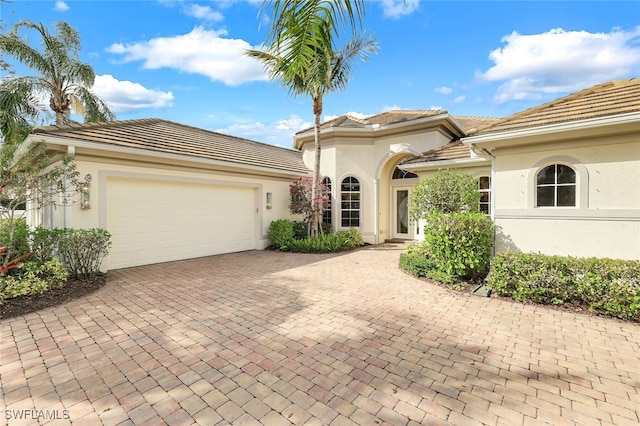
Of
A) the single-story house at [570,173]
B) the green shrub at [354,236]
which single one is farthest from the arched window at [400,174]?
the single-story house at [570,173]

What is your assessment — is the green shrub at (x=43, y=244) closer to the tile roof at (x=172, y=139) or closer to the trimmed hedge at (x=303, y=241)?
the tile roof at (x=172, y=139)

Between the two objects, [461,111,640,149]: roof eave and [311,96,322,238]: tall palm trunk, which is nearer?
[461,111,640,149]: roof eave

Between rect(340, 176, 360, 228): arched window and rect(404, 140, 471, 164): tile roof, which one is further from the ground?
rect(404, 140, 471, 164): tile roof

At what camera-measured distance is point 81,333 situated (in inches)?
170

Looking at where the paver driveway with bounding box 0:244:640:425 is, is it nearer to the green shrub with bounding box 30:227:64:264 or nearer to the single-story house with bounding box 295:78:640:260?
the green shrub with bounding box 30:227:64:264

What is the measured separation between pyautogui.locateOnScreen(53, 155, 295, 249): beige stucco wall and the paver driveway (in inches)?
104

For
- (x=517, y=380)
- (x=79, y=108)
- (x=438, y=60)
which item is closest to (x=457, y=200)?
(x=438, y=60)

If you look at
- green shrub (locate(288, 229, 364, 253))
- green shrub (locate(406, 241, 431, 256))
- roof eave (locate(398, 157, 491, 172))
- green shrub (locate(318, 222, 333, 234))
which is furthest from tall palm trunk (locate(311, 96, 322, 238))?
green shrub (locate(406, 241, 431, 256))

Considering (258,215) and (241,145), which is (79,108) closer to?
(241,145)

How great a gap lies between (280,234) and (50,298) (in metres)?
7.42

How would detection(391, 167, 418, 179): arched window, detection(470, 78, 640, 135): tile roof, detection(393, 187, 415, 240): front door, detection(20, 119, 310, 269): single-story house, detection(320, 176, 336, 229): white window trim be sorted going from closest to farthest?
detection(470, 78, 640, 135): tile roof, detection(20, 119, 310, 269): single-story house, detection(320, 176, 336, 229): white window trim, detection(391, 167, 418, 179): arched window, detection(393, 187, 415, 240): front door

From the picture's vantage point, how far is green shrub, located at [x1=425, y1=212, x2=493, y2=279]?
6.81m

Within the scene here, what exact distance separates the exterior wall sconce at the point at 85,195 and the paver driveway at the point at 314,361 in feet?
8.94

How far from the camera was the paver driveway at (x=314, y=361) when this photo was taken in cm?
277
